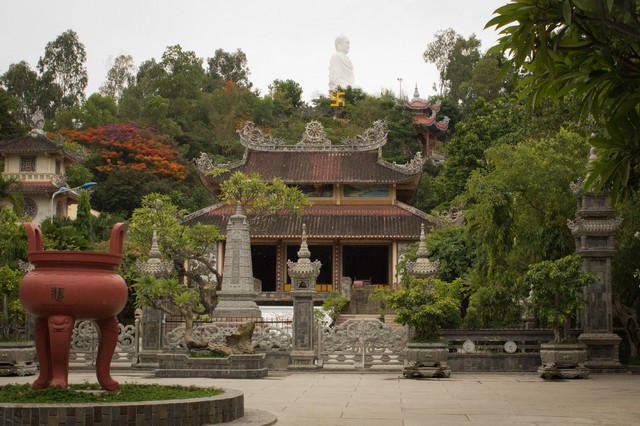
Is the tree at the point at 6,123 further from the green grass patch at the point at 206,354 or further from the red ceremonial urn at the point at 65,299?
the red ceremonial urn at the point at 65,299

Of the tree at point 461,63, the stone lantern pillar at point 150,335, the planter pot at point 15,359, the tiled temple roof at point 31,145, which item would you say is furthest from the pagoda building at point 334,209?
the tree at point 461,63

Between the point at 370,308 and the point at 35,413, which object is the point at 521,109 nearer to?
the point at 370,308

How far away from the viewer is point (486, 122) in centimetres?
3897

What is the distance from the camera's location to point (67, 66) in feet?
198

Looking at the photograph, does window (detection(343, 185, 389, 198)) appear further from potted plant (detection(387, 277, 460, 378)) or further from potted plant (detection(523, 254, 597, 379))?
potted plant (detection(523, 254, 597, 379))

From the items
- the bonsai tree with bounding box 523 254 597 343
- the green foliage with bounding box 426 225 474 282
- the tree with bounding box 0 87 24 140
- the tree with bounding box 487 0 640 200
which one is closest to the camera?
the tree with bounding box 487 0 640 200

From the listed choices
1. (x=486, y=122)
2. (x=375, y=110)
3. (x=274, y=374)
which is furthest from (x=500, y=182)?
(x=375, y=110)

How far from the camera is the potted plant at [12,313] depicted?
16.2 meters

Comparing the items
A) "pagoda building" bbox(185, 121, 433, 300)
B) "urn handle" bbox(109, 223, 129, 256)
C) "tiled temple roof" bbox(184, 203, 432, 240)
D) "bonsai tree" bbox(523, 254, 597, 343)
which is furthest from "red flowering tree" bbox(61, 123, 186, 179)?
"urn handle" bbox(109, 223, 129, 256)

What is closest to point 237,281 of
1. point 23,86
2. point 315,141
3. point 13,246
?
point 13,246

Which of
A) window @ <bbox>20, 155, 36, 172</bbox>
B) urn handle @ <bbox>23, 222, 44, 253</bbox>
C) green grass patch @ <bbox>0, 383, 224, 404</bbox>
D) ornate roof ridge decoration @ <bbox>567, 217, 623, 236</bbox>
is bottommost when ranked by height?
green grass patch @ <bbox>0, 383, 224, 404</bbox>

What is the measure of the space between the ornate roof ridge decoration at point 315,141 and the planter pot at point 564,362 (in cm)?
2650

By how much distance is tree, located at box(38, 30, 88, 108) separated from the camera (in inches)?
2344

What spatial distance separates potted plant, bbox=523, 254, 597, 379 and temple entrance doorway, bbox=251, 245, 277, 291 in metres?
26.2
